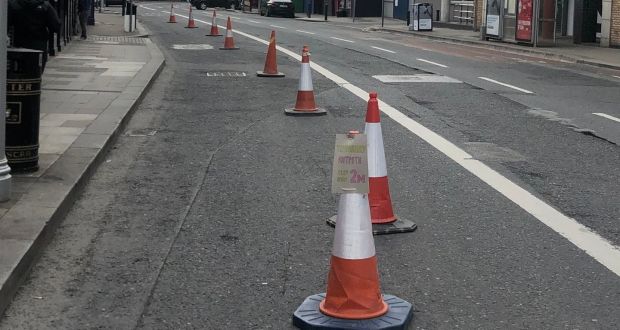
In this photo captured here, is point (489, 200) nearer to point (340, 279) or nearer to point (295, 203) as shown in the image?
point (295, 203)

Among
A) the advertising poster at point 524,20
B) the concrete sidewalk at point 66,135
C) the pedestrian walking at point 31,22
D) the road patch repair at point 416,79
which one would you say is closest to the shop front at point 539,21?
the advertising poster at point 524,20

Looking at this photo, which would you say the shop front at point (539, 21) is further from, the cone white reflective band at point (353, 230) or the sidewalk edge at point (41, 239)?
the cone white reflective band at point (353, 230)

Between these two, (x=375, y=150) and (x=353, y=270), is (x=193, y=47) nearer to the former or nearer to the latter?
(x=375, y=150)

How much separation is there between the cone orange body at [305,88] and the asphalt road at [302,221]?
315 millimetres

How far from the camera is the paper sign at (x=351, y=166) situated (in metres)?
4.74

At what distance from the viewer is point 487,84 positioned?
16906 mm

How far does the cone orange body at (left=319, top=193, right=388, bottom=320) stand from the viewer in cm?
468

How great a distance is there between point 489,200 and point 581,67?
1616 centimetres

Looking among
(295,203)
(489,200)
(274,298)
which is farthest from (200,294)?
(489,200)

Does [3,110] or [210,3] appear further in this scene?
[210,3]

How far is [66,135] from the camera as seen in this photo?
9.63m

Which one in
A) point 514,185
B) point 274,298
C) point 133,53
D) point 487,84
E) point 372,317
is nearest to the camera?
point 372,317

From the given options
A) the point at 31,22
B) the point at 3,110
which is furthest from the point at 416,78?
the point at 3,110

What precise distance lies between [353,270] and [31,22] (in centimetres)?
879
